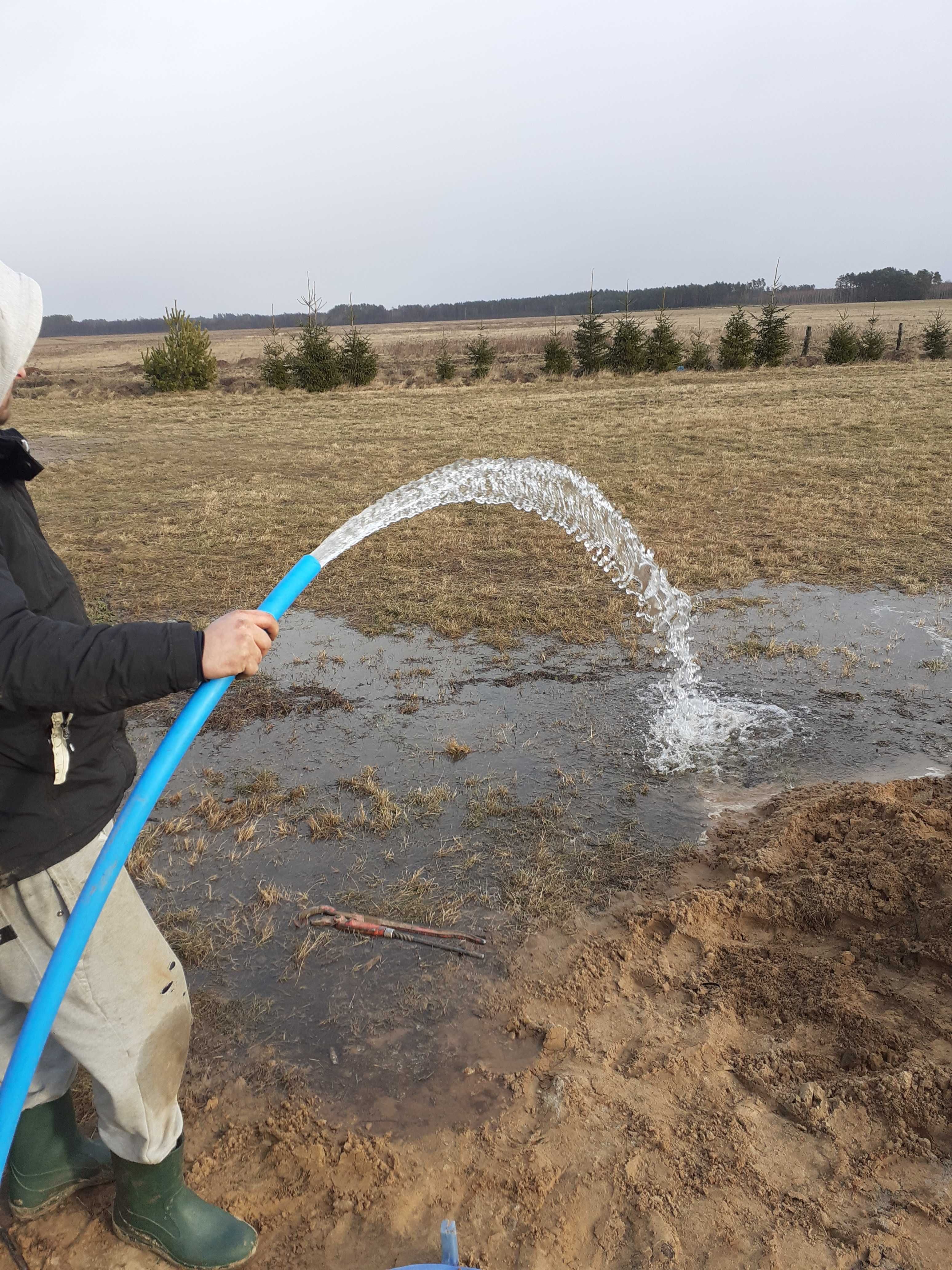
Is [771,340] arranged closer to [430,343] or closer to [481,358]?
[481,358]

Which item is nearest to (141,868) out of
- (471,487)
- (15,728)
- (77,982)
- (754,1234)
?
(77,982)

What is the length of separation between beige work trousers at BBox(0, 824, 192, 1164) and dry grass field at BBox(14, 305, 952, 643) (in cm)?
450

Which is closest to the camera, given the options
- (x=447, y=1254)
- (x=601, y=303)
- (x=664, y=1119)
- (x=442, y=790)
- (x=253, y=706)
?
(x=447, y=1254)

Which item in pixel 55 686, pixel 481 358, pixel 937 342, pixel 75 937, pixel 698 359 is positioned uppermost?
pixel 55 686

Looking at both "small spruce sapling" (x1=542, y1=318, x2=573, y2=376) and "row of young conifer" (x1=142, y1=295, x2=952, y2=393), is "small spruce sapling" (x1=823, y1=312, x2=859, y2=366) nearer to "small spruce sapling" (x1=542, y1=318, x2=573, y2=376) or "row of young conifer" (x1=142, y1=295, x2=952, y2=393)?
"row of young conifer" (x1=142, y1=295, x2=952, y2=393)

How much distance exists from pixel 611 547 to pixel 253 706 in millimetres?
4415

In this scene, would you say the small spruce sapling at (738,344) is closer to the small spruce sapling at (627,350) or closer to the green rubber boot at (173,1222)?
the small spruce sapling at (627,350)

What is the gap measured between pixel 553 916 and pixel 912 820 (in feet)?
5.59

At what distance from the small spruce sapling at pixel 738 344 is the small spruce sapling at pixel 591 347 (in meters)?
4.06

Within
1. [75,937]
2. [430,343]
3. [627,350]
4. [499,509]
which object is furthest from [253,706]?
[430,343]

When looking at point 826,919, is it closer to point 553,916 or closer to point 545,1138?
point 553,916

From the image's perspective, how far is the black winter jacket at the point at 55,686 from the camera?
150cm

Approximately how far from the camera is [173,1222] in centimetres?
206

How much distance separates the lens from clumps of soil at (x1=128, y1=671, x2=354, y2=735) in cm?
522
